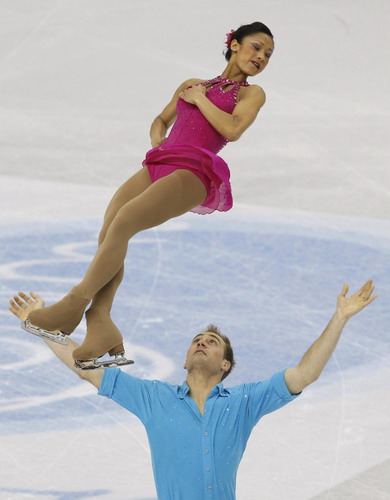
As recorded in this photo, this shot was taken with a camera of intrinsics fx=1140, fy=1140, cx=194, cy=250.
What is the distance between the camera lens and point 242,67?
4820 mm

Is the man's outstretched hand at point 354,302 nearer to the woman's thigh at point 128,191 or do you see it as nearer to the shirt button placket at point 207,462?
the shirt button placket at point 207,462

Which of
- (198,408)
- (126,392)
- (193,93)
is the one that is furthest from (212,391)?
(193,93)

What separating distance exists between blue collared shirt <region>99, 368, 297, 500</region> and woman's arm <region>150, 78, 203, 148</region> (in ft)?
3.35

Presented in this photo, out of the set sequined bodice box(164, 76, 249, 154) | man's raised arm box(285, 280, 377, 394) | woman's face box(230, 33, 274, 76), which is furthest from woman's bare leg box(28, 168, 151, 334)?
man's raised arm box(285, 280, 377, 394)

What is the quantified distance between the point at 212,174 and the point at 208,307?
3.43m

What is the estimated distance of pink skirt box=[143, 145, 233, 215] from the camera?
4.62 m

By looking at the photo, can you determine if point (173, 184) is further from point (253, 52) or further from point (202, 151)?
point (253, 52)

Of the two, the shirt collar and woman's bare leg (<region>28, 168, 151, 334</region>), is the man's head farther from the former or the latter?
woman's bare leg (<region>28, 168, 151, 334</region>)

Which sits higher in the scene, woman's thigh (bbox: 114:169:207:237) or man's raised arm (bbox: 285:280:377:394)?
woman's thigh (bbox: 114:169:207:237)

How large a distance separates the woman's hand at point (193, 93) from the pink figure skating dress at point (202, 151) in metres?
0.04

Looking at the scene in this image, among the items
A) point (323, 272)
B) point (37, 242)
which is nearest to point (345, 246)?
point (323, 272)

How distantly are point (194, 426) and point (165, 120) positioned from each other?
1349 mm

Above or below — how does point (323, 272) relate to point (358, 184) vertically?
below

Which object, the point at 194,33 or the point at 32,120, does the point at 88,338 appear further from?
the point at 194,33
